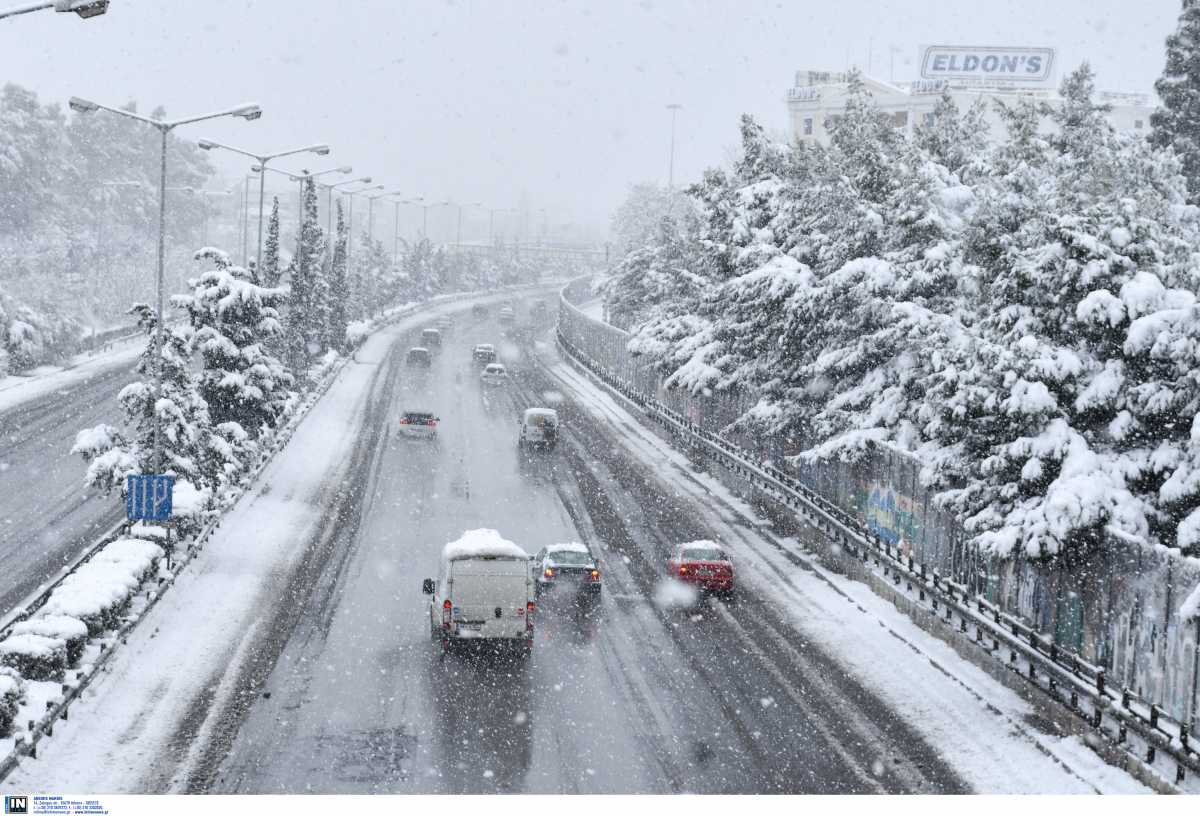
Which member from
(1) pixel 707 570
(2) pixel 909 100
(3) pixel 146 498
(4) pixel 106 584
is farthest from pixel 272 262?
(2) pixel 909 100

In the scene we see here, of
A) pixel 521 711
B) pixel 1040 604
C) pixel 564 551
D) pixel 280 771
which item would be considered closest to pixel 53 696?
pixel 280 771

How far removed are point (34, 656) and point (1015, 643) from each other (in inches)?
632

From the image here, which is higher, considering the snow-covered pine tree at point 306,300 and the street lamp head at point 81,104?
the street lamp head at point 81,104

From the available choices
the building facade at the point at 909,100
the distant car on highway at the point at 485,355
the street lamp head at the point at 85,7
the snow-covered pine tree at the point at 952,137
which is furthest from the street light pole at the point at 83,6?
the building facade at the point at 909,100

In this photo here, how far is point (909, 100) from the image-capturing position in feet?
438

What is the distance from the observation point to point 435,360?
325ft

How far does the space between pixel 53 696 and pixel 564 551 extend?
13.7 meters

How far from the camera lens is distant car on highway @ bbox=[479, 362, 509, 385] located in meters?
84.4

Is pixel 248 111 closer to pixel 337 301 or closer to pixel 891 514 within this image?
pixel 891 514

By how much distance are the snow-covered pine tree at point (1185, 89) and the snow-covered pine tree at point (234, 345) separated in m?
38.5

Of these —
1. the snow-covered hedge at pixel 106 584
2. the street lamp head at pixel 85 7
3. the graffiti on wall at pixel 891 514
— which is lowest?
the snow-covered hedge at pixel 106 584

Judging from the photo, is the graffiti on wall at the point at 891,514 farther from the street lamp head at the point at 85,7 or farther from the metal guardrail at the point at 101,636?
the street lamp head at the point at 85,7

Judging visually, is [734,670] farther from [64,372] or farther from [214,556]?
[64,372]

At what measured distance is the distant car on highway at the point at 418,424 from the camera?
60750 mm
